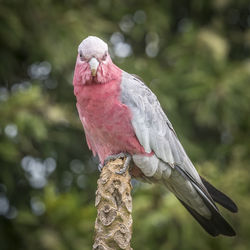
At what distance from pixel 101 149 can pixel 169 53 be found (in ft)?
14.7

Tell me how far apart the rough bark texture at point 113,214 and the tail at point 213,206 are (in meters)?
0.94

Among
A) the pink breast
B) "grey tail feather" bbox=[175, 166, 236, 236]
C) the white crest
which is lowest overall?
"grey tail feather" bbox=[175, 166, 236, 236]

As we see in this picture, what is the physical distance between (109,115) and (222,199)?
3.50 feet

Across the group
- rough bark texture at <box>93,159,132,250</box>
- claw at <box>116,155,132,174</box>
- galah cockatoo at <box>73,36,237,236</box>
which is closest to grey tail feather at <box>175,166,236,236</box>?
galah cockatoo at <box>73,36,237,236</box>

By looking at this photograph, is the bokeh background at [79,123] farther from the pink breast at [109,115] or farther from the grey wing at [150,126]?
the pink breast at [109,115]

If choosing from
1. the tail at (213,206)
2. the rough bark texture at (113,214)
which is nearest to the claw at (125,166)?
the rough bark texture at (113,214)

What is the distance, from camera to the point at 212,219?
4238mm

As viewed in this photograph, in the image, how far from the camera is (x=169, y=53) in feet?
28.0

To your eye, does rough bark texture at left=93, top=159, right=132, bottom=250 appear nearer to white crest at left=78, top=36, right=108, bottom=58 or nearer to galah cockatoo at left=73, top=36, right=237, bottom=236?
galah cockatoo at left=73, top=36, right=237, bottom=236

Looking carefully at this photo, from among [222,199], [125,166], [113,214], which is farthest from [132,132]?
[113,214]

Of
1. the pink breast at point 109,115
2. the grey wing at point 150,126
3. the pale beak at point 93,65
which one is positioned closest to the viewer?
the pale beak at point 93,65

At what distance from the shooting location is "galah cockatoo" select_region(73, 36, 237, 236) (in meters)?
4.04

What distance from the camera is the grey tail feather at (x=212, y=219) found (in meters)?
4.08

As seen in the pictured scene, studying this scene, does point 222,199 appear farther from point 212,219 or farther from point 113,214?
point 113,214
